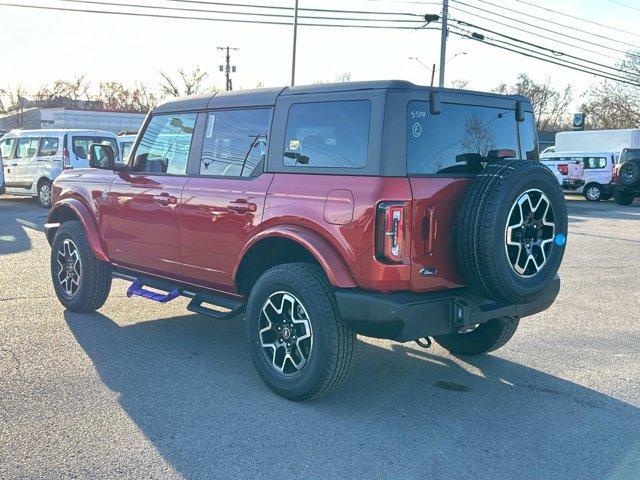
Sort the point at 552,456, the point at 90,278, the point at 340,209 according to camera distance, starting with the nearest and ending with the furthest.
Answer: the point at 552,456 < the point at 340,209 < the point at 90,278

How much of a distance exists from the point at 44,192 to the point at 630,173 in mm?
18332

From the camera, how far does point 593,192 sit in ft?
79.0

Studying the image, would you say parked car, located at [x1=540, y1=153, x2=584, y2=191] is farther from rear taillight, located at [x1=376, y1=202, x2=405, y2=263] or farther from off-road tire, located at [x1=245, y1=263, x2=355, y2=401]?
rear taillight, located at [x1=376, y1=202, x2=405, y2=263]

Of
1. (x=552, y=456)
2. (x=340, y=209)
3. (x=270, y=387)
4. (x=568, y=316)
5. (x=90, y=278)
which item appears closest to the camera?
(x=552, y=456)

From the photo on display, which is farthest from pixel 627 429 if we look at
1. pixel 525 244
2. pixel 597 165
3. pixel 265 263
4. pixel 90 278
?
pixel 597 165

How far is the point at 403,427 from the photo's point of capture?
12.6 ft

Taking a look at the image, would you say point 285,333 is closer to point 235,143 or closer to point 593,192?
point 235,143

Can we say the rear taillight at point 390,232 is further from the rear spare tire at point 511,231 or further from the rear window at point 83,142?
the rear window at point 83,142

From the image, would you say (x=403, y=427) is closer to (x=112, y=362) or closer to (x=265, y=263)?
(x=265, y=263)

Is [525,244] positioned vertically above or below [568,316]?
above

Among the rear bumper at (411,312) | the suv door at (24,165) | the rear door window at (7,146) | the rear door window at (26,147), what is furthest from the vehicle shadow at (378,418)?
the rear door window at (7,146)

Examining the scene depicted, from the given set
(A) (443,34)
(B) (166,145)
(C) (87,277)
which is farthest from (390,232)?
(A) (443,34)

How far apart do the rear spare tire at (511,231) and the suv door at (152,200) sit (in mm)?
→ 2304

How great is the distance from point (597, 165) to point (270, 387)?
22605mm
